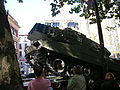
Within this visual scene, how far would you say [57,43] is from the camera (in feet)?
42.0

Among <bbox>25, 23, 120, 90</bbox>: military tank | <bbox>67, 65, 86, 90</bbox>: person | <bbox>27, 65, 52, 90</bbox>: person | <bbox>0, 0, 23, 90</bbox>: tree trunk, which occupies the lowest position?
<bbox>25, 23, 120, 90</bbox>: military tank

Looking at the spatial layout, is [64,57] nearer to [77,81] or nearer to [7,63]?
[77,81]

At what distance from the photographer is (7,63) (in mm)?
2641

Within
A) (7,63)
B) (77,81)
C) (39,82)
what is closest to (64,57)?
(77,81)

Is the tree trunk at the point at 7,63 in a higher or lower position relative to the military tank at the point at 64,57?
higher

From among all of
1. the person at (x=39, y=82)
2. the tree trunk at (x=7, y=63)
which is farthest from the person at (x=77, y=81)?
the tree trunk at (x=7, y=63)

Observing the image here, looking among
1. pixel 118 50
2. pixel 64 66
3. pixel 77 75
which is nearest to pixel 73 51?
pixel 64 66

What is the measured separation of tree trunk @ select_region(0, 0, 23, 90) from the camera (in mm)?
2574

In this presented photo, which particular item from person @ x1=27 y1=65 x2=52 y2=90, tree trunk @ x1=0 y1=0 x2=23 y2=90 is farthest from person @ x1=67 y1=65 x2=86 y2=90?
tree trunk @ x1=0 y1=0 x2=23 y2=90

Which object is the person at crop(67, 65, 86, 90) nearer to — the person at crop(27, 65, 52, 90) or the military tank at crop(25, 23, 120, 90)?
the person at crop(27, 65, 52, 90)

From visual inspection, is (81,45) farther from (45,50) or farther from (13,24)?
(13,24)

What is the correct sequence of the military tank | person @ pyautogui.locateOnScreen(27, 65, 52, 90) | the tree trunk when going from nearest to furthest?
the tree trunk
person @ pyautogui.locateOnScreen(27, 65, 52, 90)
the military tank

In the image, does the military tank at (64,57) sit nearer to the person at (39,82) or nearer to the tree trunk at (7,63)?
the person at (39,82)

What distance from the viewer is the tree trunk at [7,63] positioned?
2.57 meters
